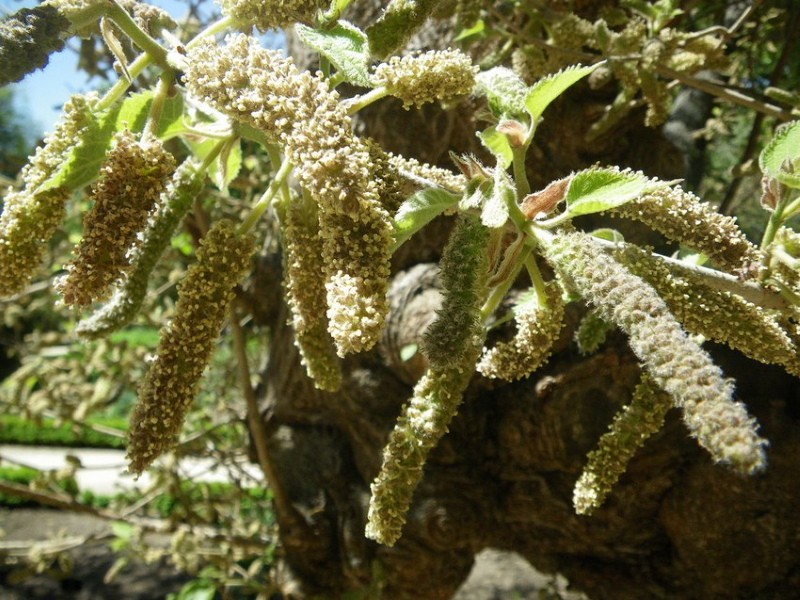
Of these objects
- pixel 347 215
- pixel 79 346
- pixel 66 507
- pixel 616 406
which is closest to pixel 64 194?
pixel 347 215

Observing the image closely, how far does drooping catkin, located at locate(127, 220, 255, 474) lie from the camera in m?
0.75

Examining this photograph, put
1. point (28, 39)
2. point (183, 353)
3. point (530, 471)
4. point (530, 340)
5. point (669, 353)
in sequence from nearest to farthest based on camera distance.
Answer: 1. point (669, 353)
2. point (28, 39)
3. point (183, 353)
4. point (530, 340)
5. point (530, 471)

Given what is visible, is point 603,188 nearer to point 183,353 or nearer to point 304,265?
point 304,265

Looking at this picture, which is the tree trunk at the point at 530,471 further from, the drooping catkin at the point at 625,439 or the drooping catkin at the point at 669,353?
the drooping catkin at the point at 669,353

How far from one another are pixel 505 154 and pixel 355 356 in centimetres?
111

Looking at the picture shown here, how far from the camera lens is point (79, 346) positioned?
287 centimetres

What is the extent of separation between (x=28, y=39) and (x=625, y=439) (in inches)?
35.9

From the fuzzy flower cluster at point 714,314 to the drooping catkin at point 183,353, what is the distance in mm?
468

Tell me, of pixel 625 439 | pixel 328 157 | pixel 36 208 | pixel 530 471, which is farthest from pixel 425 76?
pixel 530 471

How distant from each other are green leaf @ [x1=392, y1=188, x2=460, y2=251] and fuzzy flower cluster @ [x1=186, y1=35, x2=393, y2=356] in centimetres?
6

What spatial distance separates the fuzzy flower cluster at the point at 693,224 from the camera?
782mm

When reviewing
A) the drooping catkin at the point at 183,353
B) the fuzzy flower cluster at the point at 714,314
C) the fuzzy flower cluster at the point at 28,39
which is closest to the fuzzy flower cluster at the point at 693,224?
the fuzzy flower cluster at the point at 714,314

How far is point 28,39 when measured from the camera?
0.66 metres

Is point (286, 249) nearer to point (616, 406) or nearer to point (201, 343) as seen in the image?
point (201, 343)
